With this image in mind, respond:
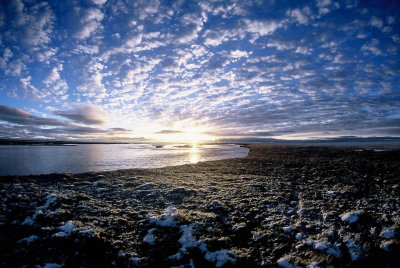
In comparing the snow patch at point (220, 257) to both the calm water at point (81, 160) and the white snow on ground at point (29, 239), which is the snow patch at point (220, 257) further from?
the calm water at point (81, 160)

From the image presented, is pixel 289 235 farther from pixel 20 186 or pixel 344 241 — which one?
pixel 20 186

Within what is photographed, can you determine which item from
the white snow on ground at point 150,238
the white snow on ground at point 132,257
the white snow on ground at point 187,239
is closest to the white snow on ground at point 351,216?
the white snow on ground at point 187,239

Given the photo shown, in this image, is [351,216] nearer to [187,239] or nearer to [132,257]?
[187,239]

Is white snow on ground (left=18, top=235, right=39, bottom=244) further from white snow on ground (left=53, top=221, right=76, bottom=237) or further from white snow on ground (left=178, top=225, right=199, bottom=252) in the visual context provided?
white snow on ground (left=178, top=225, right=199, bottom=252)

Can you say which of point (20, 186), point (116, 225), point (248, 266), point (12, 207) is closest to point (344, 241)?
point (248, 266)

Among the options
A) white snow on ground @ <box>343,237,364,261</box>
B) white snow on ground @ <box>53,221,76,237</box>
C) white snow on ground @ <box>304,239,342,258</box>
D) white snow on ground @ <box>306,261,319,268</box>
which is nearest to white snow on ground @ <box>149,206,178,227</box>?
white snow on ground @ <box>53,221,76,237</box>

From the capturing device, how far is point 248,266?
4762 mm

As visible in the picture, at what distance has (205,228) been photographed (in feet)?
21.8

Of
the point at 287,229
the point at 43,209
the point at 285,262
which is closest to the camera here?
the point at 285,262

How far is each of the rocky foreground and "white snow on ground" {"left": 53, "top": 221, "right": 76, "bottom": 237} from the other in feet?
0.12

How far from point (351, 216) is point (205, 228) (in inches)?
214

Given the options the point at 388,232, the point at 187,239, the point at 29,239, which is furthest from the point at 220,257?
the point at 29,239

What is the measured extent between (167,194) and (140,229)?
4.10 metres

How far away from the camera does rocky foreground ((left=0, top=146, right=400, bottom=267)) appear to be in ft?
16.4
